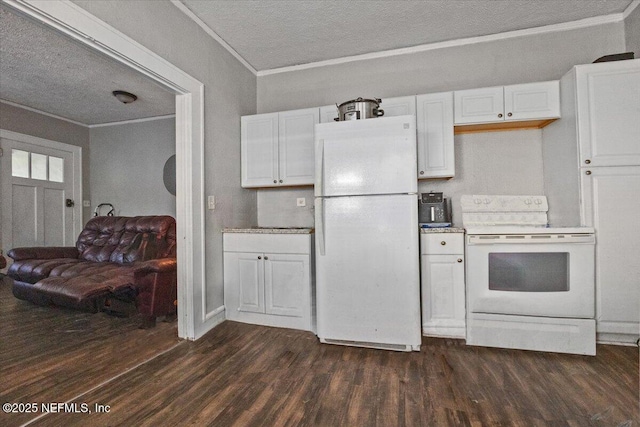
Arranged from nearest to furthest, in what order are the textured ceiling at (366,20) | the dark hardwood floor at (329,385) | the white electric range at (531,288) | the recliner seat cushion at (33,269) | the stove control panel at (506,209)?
the dark hardwood floor at (329,385) → the white electric range at (531,288) → the textured ceiling at (366,20) → the stove control panel at (506,209) → the recliner seat cushion at (33,269)

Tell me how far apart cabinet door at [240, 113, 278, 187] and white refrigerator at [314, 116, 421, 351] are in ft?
2.92

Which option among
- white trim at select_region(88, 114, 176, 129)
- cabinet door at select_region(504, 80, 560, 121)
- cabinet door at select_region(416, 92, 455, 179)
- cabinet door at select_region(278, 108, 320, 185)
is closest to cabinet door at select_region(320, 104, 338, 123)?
cabinet door at select_region(278, 108, 320, 185)

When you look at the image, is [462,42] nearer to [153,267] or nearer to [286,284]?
[286,284]

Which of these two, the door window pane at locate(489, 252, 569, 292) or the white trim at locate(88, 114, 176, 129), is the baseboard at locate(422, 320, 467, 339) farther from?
the white trim at locate(88, 114, 176, 129)

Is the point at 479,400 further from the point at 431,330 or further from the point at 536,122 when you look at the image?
the point at 536,122

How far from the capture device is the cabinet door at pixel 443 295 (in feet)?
7.55

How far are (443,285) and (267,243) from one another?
1.49 metres

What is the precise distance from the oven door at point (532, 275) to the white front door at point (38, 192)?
587cm

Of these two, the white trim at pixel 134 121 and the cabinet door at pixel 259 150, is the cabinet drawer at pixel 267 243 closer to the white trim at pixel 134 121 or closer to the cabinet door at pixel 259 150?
the cabinet door at pixel 259 150

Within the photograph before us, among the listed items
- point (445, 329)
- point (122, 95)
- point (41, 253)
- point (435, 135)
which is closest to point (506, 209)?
point (435, 135)

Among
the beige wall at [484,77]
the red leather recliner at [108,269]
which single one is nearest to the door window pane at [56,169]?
the red leather recliner at [108,269]

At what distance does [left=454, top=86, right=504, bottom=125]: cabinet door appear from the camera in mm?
2529

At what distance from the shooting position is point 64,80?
353 cm

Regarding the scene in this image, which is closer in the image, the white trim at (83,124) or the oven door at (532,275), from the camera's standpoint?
the oven door at (532,275)
